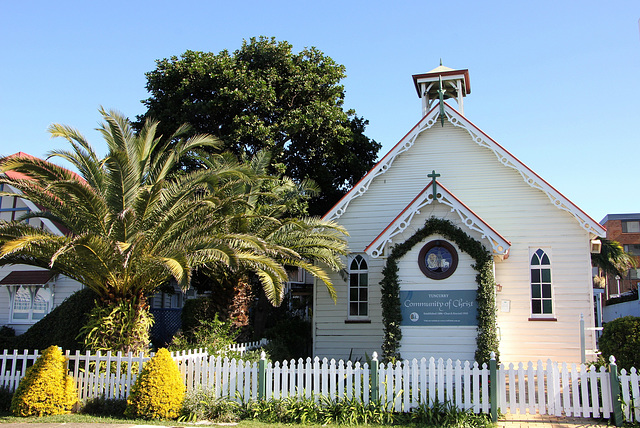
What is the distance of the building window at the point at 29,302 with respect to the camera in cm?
2212

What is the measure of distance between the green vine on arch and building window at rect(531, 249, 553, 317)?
10.2 ft

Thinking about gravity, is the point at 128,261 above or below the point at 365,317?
above

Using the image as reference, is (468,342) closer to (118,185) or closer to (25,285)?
(118,185)

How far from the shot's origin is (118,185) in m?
13.2

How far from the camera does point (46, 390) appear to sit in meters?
12.0

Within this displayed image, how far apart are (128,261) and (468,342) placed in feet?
28.7

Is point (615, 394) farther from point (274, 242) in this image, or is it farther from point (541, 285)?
point (274, 242)

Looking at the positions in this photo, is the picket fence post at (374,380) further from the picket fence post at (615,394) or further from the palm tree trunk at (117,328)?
the palm tree trunk at (117,328)

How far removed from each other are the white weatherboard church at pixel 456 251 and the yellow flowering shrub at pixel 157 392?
6.01 meters

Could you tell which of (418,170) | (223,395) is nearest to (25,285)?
(223,395)

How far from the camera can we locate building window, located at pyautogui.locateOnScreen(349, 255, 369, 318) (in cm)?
1811

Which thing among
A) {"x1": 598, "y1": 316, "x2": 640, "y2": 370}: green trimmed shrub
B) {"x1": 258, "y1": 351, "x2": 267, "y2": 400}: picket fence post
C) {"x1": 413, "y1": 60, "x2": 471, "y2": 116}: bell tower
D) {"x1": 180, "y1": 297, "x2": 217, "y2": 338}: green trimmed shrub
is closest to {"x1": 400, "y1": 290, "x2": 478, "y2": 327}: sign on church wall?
{"x1": 598, "y1": 316, "x2": 640, "y2": 370}: green trimmed shrub

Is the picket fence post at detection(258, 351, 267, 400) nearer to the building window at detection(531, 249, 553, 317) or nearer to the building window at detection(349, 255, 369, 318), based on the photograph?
the building window at detection(349, 255, 369, 318)

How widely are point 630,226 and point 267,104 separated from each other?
56239 millimetres
